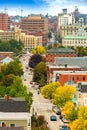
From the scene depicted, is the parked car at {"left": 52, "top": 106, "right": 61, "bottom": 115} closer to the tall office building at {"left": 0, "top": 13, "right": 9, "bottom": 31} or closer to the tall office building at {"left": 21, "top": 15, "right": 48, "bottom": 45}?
the tall office building at {"left": 21, "top": 15, "right": 48, "bottom": 45}

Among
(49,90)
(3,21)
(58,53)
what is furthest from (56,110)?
(3,21)

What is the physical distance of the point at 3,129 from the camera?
25.3 m

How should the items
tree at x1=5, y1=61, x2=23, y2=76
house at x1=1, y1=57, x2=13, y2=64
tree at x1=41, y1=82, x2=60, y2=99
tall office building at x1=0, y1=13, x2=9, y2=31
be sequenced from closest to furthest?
tree at x1=41, y1=82, x2=60, y2=99 → tree at x1=5, y1=61, x2=23, y2=76 → house at x1=1, y1=57, x2=13, y2=64 → tall office building at x1=0, y1=13, x2=9, y2=31

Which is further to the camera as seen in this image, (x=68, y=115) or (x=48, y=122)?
(x=48, y=122)

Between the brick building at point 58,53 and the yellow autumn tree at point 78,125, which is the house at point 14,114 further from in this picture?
the brick building at point 58,53

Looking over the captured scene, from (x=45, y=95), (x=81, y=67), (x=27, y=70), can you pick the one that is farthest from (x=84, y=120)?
(x=27, y=70)

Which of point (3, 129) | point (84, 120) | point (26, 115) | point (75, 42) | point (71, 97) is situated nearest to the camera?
point (3, 129)

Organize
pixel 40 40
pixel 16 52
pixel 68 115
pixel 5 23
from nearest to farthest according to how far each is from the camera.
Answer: pixel 68 115
pixel 16 52
pixel 40 40
pixel 5 23

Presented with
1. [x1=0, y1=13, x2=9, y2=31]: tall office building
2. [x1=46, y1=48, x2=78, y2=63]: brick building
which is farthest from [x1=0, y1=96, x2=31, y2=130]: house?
[x1=0, y1=13, x2=9, y2=31]: tall office building

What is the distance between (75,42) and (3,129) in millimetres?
105028

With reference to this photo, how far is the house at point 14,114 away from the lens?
3009cm

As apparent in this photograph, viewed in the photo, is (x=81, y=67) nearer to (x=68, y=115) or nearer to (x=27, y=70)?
(x=27, y=70)

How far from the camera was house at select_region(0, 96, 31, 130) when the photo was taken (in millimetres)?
30094

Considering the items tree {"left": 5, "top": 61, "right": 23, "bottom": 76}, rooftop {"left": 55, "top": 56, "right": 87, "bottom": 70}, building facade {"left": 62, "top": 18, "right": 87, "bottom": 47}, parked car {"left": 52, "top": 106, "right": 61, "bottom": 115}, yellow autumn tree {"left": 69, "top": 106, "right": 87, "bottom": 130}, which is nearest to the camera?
yellow autumn tree {"left": 69, "top": 106, "right": 87, "bottom": 130}
